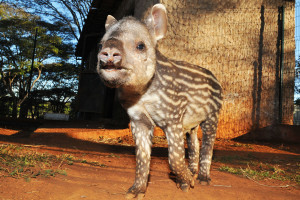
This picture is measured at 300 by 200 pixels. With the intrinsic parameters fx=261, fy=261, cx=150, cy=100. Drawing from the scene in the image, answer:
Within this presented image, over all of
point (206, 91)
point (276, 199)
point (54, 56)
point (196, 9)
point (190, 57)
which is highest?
point (54, 56)

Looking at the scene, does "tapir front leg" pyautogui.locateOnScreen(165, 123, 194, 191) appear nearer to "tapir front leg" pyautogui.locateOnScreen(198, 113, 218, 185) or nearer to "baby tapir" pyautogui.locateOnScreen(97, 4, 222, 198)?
"baby tapir" pyautogui.locateOnScreen(97, 4, 222, 198)

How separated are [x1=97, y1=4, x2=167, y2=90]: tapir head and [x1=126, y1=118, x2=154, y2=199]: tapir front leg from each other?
53 centimetres

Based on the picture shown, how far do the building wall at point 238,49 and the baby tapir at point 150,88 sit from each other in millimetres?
4343

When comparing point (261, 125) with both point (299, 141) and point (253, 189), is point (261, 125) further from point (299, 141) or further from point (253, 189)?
point (253, 189)

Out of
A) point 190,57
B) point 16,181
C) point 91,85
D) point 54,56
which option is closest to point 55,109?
point 54,56

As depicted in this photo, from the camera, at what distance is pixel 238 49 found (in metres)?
7.71

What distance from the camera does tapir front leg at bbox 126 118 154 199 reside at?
8.79ft

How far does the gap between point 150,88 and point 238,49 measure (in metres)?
5.87

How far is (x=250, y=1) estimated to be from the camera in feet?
25.9

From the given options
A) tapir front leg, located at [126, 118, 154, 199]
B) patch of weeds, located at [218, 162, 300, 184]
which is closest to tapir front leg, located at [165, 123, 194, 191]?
tapir front leg, located at [126, 118, 154, 199]

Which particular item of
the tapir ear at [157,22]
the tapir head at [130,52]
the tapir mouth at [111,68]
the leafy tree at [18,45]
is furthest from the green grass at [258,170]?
the leafy tree at [18,45]

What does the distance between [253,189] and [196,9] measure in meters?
5.72

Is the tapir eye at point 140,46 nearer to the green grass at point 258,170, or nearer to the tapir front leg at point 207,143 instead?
the tapir front leg at point 207,143

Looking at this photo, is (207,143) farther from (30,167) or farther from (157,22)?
(30,167)
